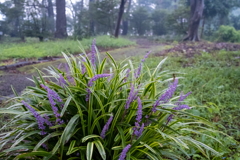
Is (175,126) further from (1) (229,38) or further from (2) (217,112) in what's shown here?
(1) (229,38)

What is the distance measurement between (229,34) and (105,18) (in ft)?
30.8

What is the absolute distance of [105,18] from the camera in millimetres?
15852

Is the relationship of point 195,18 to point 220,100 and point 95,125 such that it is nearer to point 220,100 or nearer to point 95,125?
point 220,100

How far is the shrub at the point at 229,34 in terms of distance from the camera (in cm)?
1224

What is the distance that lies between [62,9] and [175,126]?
37.6 ft

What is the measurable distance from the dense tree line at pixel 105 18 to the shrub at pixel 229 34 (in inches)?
67.2

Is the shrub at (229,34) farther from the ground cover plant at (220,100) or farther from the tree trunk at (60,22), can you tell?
the tree trunk at (60,22)

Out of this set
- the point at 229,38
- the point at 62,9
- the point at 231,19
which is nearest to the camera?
the point at 62,9

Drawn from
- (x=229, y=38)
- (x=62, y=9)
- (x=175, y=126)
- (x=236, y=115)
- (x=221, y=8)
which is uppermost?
(x=221, y=8)

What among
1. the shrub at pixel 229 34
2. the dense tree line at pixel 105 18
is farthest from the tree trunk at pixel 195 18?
the shrub at pixel 229 34

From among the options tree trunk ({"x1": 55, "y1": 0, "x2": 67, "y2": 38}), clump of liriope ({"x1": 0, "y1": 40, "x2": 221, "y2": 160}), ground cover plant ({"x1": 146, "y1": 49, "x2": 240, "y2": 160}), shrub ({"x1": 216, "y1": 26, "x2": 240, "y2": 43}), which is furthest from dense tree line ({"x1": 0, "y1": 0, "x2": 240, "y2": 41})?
clump of liriope ({"x1": 0, "y1": 40, "x2": 221, "y2": 160})

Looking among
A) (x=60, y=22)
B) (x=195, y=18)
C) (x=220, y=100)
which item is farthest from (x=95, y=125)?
(x=195, y=18)

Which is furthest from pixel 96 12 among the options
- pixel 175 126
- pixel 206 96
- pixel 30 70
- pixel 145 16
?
pixel 175 126

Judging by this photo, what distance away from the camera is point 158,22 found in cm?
2136
